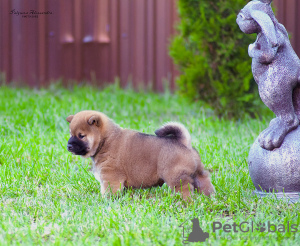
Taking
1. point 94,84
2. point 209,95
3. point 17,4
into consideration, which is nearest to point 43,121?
point 209,95

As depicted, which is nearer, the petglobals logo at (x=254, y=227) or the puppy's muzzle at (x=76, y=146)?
the petglobals logo at (x=254, y=227)

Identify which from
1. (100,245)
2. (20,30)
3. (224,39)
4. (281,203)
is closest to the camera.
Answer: (100,245)

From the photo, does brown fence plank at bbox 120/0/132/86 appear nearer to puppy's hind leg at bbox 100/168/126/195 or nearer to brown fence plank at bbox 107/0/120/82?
brown fence plank at bbox 107/0/120/82

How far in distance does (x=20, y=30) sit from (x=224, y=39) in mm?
4705

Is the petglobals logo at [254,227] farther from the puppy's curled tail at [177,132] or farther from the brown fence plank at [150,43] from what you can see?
the brown fence plank at [150,43]

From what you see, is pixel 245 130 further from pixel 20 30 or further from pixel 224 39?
pixel 20 30

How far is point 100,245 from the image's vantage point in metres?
2.75

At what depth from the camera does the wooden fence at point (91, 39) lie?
31.0 feet

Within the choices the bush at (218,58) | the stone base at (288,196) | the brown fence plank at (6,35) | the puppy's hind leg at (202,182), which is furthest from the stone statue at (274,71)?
the brown fence plank at (6,35)

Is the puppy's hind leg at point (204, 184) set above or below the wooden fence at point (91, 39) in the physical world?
below

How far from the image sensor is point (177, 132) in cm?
384

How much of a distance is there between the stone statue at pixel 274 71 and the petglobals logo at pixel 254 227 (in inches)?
27.5

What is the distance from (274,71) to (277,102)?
25 centimetres

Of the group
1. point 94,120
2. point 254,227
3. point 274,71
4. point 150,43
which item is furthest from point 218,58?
point 254,227
